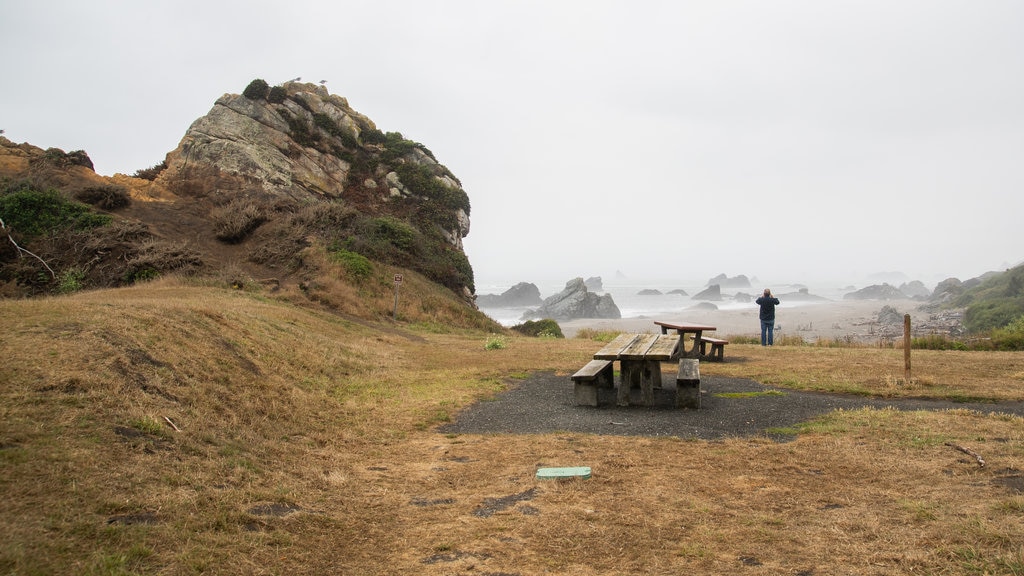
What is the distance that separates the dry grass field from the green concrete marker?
0.30 feet

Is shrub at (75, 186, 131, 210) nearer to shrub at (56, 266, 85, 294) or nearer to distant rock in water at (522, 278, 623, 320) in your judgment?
shrub at (56, 266, 85, 294)

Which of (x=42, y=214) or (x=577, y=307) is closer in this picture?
(x=42, y=214)

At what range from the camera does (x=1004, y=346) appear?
1297 cm

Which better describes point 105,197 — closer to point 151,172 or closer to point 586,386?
point 151,172

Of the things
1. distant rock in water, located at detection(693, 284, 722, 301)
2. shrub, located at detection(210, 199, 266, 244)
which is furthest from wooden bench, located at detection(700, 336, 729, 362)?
distant rock in water, located at detection(693, 284, 722, 301)

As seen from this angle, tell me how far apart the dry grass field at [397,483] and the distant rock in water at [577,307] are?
1471 inches

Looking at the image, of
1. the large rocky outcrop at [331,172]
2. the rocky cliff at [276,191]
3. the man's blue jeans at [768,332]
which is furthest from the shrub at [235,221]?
the man's blue jeans at [768,332]

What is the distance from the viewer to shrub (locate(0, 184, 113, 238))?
1689cm

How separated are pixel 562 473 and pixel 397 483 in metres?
1.43

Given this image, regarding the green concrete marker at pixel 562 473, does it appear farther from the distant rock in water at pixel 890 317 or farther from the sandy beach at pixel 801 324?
the distant rock in water at pixel 890 317

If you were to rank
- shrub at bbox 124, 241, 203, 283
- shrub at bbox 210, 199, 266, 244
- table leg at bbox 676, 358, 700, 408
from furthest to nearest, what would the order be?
shrub at bbox 210, 199, 266, 244 → shrub at bbox 124, 241, 203, 283 → table leg at bbox 676, 358, 700, 408

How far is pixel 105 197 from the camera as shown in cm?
2159

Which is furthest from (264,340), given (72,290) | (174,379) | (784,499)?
(72,290)

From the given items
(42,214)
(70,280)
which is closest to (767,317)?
(70,280)
